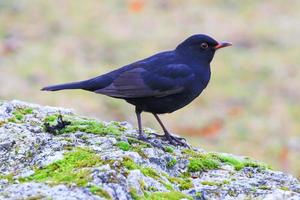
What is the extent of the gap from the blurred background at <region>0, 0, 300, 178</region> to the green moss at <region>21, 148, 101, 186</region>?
8138 mm

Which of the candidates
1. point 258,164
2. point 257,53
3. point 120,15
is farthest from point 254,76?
point 258,164

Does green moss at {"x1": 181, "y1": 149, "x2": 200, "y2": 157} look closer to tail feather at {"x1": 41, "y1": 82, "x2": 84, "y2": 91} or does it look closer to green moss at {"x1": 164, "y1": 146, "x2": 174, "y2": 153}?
green moss at {"x1": 164, "y1": 146, "x2": 174, "y2": 153}

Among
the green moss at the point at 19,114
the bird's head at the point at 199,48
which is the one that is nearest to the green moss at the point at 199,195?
the green moss at the point at 19,114

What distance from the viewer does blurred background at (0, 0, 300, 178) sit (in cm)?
1480

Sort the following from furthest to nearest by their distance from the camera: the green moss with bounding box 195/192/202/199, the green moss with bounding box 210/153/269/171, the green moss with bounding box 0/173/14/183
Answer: the green moss with bounding box 210/153/269/171, the green moss with bounding box 195/192/202/199, the green moss with bounding box 0/173/14/183

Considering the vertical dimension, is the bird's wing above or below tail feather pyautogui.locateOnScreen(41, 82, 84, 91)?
above

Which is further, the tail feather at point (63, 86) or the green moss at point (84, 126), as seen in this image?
the tail feather at point (63, 86)

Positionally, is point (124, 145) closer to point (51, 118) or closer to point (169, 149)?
point (169, 149)

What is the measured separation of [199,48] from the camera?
7.68 metres

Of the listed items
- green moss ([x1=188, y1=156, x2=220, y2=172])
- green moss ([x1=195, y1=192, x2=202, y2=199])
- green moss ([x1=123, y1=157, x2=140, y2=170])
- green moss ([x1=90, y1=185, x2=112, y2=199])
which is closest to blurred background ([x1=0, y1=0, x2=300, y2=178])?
green moss ([x1=188, y1=156, x2=220, y2=172])

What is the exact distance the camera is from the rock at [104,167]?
461 centimetres

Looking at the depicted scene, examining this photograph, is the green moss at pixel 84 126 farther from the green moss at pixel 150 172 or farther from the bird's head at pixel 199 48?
the bird's head at pixel 199 48

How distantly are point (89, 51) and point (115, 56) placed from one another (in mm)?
749

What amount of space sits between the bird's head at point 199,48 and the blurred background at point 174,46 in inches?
220
